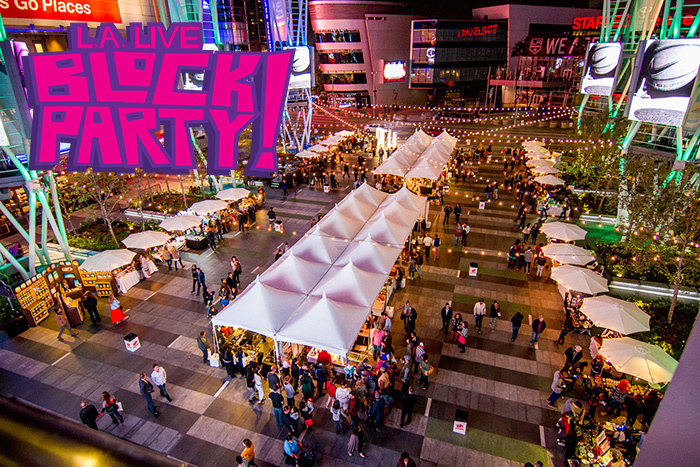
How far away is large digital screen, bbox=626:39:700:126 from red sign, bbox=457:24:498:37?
54344 millimetres

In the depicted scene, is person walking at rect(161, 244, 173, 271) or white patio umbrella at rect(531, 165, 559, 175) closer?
person walking at rect(161, 244, 173, 271)

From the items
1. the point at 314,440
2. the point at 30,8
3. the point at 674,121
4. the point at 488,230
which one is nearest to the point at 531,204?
the point at 488,230

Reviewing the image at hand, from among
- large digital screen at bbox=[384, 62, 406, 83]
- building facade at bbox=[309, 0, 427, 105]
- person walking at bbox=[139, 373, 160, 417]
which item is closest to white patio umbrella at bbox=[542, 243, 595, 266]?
person walking at bbox=[139, 373, 160, 417]

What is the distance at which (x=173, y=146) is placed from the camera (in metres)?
8.88

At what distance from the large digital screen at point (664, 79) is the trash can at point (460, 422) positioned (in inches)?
572

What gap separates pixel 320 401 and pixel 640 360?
8692 millimetres

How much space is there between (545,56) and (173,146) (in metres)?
60.9

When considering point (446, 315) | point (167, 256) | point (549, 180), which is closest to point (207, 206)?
point (167, 256)

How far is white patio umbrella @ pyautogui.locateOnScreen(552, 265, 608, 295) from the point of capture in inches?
547

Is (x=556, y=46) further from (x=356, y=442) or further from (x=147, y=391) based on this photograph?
(x=147, y=391)

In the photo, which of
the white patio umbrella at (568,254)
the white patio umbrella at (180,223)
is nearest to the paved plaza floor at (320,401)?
the white patio umbrella at (568,254)

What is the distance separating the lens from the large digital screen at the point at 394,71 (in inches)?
2469

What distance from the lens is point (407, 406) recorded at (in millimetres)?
10445

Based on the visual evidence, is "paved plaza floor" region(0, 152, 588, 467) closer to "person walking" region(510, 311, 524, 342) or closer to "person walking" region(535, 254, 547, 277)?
"person walking" region(510, 311, 524, 342)
